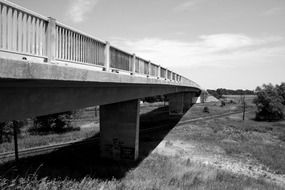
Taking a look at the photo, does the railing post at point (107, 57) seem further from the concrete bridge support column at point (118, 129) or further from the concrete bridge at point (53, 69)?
the concrete bridge support column at point (118, 129)

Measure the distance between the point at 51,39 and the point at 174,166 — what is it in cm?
1537

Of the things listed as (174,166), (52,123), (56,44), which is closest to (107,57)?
(56,44)

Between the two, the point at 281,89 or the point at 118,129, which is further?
the point at 281,89

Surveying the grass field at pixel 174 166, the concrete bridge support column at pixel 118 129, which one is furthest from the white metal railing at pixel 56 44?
the concrete bridge support column at pixel 118 129

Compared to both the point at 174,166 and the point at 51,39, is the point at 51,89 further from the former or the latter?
the point at 174,166

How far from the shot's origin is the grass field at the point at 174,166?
14.3 m

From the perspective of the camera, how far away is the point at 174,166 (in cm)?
1909

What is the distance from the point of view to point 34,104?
7.28 m

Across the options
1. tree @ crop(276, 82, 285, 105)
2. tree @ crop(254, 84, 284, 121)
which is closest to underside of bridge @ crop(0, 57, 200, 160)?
tree @ crop(254, 84, 284, 121)

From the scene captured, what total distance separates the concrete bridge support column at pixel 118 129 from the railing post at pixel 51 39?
14.6m

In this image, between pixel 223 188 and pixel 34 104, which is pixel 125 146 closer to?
pixel 223 188

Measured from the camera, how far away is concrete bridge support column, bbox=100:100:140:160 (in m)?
21.4

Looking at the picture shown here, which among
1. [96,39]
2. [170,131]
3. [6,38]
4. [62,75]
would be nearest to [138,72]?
[96,39]

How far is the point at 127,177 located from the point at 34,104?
36.2 feet
